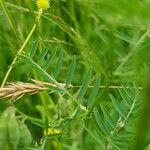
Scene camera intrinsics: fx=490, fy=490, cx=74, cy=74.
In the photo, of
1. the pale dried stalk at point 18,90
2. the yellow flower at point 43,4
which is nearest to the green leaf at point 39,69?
the pale dried stalk at point 18,90

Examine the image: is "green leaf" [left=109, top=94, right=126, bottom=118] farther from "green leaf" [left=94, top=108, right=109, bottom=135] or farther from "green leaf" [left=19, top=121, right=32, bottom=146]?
"green leaf" [left=19, top=121, right=32, bottom=146]

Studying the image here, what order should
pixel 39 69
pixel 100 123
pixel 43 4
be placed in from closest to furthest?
pixel 100 123
pixel 39 69
pixel 43 4

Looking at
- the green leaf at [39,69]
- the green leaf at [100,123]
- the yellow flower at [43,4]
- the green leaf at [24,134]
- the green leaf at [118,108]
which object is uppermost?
the yellow flower at [43,4]

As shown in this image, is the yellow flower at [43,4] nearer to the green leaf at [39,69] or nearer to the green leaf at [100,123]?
the green leaf at [39,69]

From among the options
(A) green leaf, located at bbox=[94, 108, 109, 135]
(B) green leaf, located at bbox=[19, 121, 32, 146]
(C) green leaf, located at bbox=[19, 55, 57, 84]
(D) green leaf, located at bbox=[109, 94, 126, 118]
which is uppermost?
(C) green leaf, located at bbox=[19, 55, 57, 84]

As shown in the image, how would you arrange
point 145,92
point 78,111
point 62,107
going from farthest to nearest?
point 62,107, point 78,111, point 145,92

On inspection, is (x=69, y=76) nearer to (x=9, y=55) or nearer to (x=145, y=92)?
(x=145, y=92)

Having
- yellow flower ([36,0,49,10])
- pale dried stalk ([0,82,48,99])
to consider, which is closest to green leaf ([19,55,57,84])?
pale dried stalk ([0,82,48,99])

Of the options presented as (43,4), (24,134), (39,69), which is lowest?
(24,134)

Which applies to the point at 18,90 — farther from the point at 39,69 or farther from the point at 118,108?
the point at 118,108

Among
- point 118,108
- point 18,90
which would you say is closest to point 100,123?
point 118,108

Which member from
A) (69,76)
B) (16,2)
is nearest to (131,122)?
(69,76)
